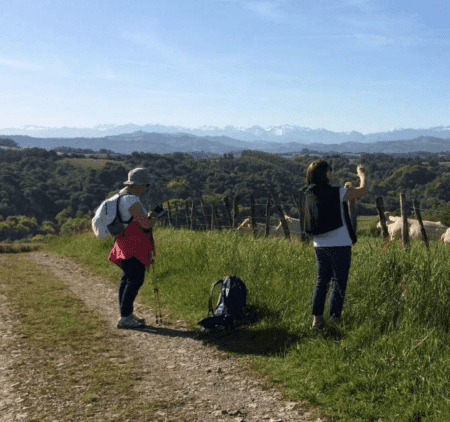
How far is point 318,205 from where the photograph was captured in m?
4.67

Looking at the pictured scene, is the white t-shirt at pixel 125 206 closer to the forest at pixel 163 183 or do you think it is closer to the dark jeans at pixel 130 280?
the dark jeans at pixel 130 280

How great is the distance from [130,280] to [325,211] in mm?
2582

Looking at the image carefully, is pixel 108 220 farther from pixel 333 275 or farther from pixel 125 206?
pixel 333 275

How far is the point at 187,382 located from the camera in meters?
4.14

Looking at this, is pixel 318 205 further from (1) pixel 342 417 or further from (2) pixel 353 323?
(1) pixel 342 417

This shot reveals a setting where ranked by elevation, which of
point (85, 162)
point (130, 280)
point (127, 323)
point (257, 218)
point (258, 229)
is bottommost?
point (85, 162)

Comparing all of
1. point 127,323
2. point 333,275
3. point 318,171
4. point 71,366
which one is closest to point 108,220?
point 127,323

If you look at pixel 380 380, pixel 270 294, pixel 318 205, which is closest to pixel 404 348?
pixel 380 380

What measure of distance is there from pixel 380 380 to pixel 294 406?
2.45 ft

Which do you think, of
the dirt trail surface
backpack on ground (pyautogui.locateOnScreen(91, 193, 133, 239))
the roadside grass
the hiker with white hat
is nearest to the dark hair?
the hiker with white hat

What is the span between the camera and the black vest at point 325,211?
462cm

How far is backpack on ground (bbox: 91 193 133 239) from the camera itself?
5375mm

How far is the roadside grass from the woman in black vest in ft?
6.93

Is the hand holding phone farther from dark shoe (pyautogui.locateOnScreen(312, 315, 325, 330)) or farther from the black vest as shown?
dark shoe (pyautogui.locateOnScreen(312, 315, 325, 330))
